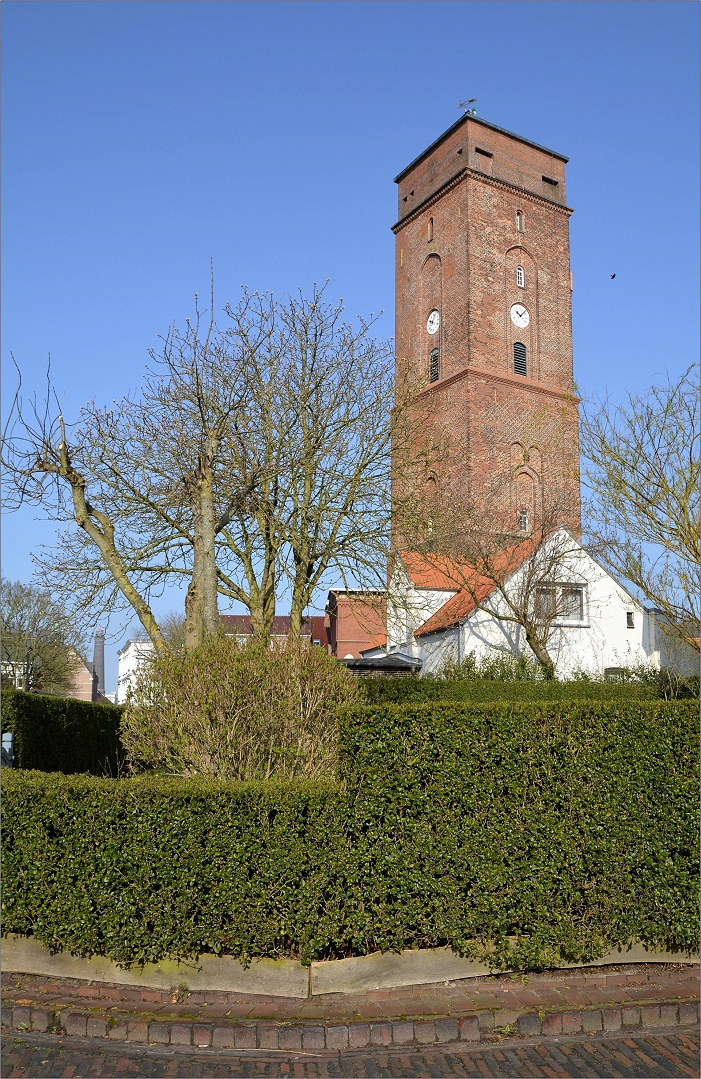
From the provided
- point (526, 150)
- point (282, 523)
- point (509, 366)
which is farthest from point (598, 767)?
point (526, 150)

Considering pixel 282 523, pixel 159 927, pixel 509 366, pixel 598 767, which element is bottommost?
pixel 159 927

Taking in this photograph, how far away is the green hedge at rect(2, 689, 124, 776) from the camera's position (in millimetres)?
8602

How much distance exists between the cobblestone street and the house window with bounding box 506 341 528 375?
34062 millimetres

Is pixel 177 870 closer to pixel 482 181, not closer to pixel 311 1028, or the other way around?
pixel 311 1028

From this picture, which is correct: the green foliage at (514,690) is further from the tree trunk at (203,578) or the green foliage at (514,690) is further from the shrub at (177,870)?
the shrub at (177,870)

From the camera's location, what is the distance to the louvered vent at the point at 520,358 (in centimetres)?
3750

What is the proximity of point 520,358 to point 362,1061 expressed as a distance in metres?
35.2

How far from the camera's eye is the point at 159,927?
6227 millimetres

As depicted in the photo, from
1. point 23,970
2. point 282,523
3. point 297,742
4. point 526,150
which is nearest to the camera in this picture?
point 23,970

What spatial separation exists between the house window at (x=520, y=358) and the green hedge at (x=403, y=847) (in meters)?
32.2

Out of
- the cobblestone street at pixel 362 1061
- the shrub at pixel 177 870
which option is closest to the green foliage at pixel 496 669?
the shrub at pixel 177 870

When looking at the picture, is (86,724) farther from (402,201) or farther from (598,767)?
(402,201)

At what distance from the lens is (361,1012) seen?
5879mm

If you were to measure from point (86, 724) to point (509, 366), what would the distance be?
29465 millimetres
